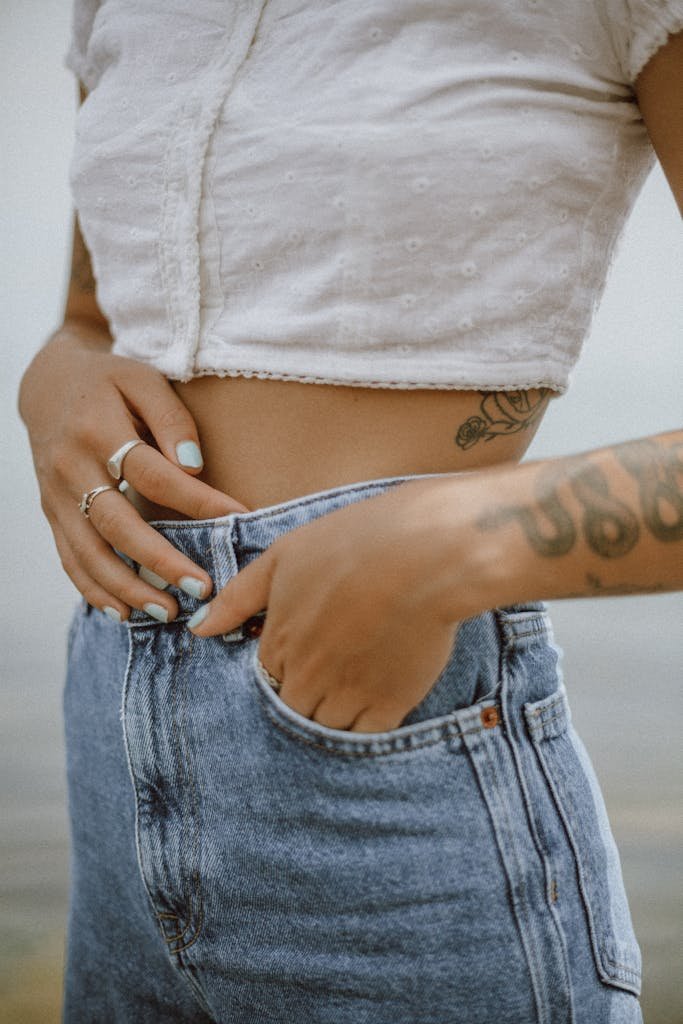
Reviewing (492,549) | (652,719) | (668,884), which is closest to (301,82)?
(492,549)

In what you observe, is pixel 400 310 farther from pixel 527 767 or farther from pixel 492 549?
pixel 527 767

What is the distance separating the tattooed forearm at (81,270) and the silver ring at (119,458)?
387mm

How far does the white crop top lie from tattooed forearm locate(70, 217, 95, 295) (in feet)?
1.11

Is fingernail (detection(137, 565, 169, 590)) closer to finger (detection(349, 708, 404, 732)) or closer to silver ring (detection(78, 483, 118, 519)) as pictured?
silver ring (detection(78, 483, 118, 519))

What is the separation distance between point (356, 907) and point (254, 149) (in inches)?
21.5

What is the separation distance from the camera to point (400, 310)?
2.12ft

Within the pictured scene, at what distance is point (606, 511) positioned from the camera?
22.3 inches

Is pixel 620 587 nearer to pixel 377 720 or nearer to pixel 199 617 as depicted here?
pixel 377 720

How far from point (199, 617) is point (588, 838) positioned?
0.32m

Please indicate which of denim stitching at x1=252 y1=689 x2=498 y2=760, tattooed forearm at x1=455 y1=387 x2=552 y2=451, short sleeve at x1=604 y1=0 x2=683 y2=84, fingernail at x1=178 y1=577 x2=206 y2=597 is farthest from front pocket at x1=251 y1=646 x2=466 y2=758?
short sleeve at x1=604 y1=0 x2=683 y2=84

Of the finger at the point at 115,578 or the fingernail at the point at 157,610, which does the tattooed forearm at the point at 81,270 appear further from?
the fingernail at the point at 157,610

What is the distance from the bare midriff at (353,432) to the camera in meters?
0.66

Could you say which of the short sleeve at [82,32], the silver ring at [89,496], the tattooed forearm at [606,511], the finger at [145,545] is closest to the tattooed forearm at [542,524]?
the tattooed forearm at [606,511]

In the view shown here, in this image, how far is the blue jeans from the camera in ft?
1.94
